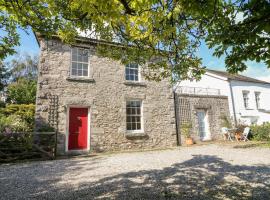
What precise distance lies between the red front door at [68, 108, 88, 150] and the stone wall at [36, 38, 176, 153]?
12.9 inches

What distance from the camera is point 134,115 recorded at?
1162 centimetres

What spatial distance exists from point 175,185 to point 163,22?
367cm

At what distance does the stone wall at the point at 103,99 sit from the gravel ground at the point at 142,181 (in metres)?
3.49

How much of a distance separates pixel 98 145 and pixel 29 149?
3301 millimetres

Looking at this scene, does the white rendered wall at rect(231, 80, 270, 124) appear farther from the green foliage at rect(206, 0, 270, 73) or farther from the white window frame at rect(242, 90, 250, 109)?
the green foliage at rect(206, 0, 270, 73)

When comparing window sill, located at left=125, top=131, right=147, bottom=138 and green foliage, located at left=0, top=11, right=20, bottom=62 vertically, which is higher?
green foliage, located at left=0, top=11, right=20, bottom=62

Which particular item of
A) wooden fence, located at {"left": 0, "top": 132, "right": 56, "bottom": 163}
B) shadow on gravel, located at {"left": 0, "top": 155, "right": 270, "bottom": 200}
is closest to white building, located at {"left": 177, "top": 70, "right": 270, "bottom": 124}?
shadow on gravel, located at {"left": 0, "top": 155, "right": 270, "bottom": 200}

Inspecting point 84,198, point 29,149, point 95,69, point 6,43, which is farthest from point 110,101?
point 84,198

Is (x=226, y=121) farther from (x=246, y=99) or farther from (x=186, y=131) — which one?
(x=246, y=99)

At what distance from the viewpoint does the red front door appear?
10.1 m

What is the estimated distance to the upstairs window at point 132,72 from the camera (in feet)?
39.6

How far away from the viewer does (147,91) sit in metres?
12.2

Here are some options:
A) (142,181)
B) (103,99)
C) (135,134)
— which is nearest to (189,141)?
(135,134)

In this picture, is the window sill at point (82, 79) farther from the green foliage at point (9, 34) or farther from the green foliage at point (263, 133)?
the green foliage at point (263, 133)
